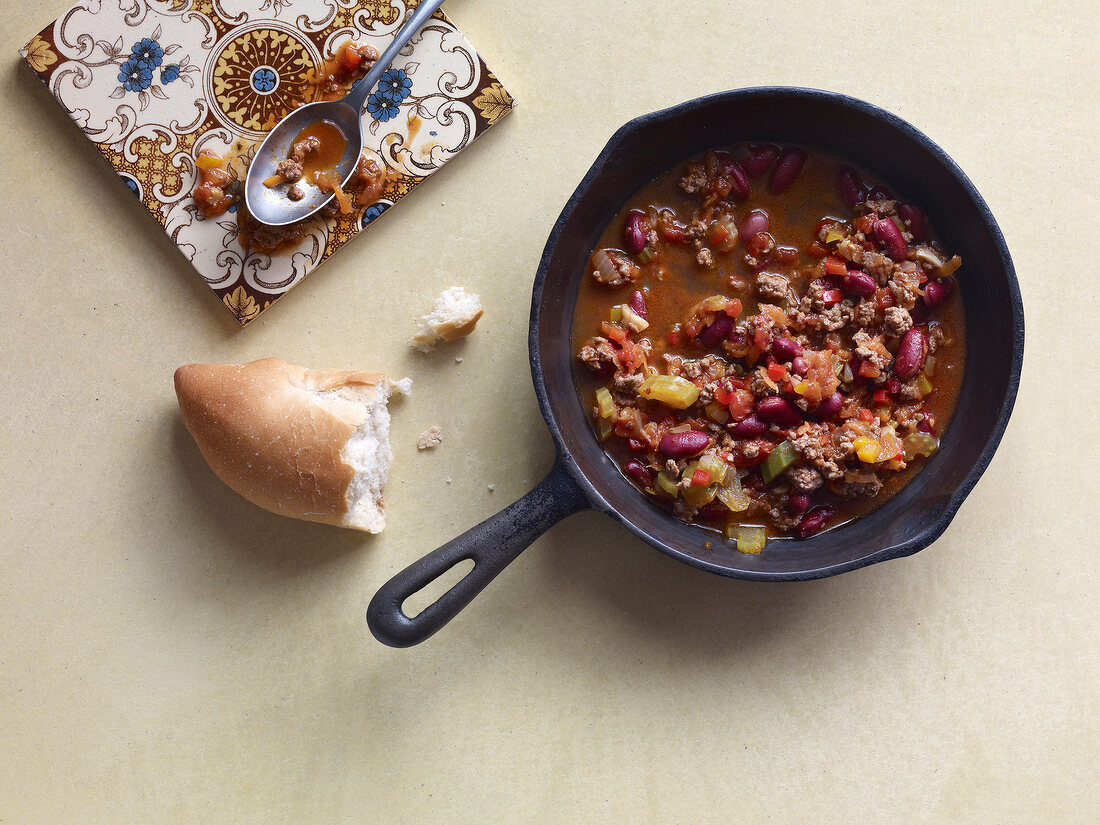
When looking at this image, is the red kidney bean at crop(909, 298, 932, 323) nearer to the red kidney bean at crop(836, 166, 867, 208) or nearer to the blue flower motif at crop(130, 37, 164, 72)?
the red kidney bean at crop(836, 166, 867, 208)

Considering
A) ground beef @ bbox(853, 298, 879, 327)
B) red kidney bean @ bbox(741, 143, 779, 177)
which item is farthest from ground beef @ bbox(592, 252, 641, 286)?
ground beef @ bbox(853, 298, 879, 327)

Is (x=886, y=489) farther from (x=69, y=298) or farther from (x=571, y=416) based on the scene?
(x=69, y=298)

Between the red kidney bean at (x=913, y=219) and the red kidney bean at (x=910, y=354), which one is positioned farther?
the red kidney bean at (x=913, y=219)

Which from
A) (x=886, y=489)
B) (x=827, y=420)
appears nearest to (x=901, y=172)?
(x=827, y=420)

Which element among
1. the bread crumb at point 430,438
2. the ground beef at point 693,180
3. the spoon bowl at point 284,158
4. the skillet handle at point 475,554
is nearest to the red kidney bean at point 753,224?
the ground beef at point 693,180

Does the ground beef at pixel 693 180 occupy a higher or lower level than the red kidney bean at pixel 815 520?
higher

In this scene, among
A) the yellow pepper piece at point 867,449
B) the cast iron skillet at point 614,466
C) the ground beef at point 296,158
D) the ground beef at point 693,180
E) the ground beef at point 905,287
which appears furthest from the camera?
the ground beef at point 296,158

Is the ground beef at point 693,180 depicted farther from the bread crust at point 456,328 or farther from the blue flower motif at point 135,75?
the blue flower motif at point 135,75
